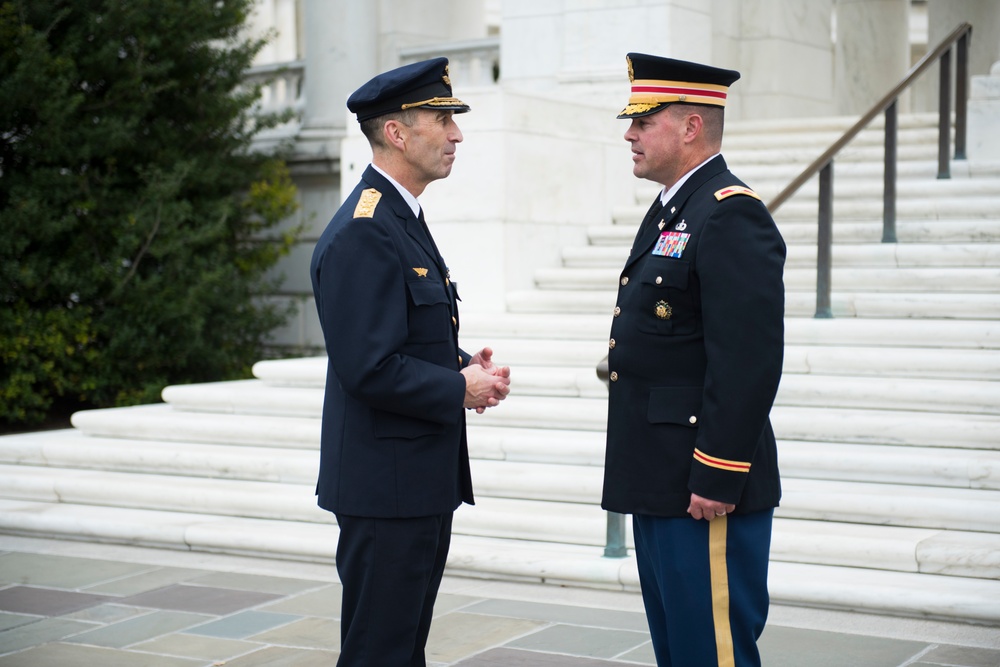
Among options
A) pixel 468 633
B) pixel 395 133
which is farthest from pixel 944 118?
pixel 395 133

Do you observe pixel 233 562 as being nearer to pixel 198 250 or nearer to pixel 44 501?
pixel 44 501

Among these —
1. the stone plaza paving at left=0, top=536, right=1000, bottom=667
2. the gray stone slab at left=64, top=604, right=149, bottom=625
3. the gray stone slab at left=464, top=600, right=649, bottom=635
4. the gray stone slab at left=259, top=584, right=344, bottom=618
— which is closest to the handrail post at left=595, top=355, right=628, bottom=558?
the stone plaza paving at left=0, top=536, right=1000, bottom=667

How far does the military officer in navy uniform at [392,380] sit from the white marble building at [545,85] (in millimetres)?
5304

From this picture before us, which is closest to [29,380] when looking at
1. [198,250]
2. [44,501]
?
[198,250]

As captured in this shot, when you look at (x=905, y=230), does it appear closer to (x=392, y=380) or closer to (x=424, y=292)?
(x=424, y=292)

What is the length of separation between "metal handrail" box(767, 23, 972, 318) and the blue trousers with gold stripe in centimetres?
422

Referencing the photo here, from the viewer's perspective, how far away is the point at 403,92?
3410mm

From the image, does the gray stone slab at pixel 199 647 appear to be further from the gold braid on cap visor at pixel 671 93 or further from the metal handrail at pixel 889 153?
the gold braid on cap visor at pixel 671 93

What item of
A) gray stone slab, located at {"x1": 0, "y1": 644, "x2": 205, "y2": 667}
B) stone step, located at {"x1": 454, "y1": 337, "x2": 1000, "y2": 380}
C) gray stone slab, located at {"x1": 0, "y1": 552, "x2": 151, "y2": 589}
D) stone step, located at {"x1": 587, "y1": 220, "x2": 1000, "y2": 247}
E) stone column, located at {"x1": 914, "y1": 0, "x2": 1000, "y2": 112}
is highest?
stone column, located at {"x1": 914, "y1": 0, "x2": 1000, "y2": 112}

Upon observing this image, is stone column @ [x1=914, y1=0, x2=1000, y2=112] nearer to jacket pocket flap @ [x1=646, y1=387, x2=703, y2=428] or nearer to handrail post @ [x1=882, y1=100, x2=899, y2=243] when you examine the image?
handrail post @ [x1=882, y1=100, x2=899, y2=243]

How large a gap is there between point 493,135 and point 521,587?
12.6 feet

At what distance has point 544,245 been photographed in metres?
9.19

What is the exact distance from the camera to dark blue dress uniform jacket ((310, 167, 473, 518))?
3227mm

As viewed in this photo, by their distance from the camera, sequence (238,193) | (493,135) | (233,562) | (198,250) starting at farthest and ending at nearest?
(238,193), (198,250), (493,135), (233,562)
